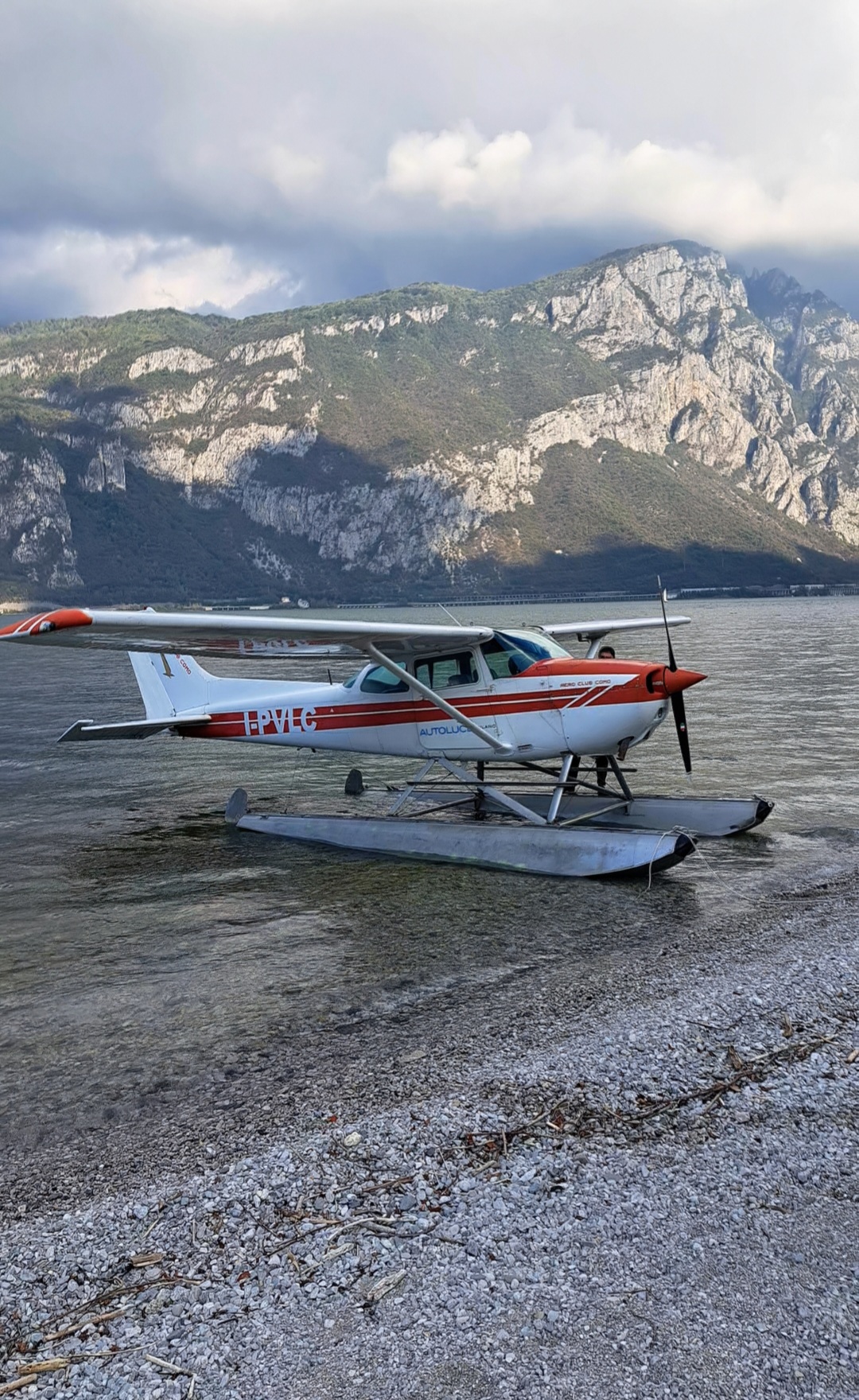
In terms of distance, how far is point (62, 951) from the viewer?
8.05 m

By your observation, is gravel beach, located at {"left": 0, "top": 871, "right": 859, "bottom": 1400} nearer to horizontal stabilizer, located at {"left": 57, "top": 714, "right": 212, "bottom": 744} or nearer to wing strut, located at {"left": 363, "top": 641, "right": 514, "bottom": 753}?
wing strut, located at {"left": 363, "top": 641, "right": 514, "bottom": 753}

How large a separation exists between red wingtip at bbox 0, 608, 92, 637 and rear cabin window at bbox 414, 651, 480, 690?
15.9 ft

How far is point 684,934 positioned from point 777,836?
415cm

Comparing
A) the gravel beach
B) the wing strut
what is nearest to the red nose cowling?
the wing strut

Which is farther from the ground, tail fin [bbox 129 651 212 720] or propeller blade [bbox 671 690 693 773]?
tail fin [bbox 129 651 212 720]

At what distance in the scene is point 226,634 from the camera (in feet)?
31.0

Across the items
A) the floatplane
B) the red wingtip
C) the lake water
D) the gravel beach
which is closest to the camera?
the gravel beach

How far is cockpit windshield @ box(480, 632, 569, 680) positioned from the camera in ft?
35.9

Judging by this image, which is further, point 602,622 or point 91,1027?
point 602,622

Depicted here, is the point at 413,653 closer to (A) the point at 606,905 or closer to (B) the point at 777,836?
(A) the point at 606,905

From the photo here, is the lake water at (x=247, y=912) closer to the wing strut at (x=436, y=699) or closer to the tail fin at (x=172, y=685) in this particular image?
the wing strut at (x=436, y=699)

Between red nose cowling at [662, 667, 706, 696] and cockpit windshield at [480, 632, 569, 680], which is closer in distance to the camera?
red nose cowling at [662, 667, 706, 696]

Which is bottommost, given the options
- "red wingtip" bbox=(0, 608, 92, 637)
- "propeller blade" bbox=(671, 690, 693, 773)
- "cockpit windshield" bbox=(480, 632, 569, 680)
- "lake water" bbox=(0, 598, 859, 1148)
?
"lake water" bbox=(0, 598, 859, 1148)

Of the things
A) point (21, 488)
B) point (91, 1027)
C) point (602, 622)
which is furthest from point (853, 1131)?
point (21, 488)
